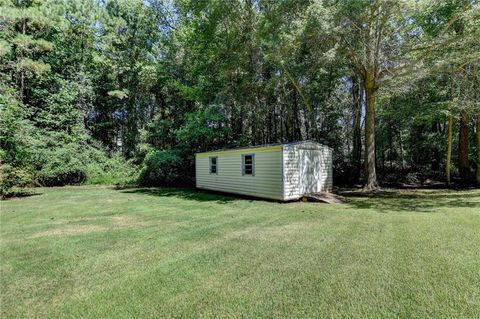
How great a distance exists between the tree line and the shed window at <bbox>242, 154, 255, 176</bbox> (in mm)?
4292

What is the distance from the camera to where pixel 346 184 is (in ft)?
46.0

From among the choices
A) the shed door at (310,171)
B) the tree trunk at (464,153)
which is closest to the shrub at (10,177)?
the shed door at (310,171)

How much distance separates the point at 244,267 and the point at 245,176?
680 cm

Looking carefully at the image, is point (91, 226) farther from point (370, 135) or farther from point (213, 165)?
point (370, 135)

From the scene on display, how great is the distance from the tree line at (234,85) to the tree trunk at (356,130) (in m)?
0.10

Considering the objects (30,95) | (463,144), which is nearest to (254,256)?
(463,144)

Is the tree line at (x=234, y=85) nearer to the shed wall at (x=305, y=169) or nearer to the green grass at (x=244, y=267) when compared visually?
the shed wall at (x=305, y=169)

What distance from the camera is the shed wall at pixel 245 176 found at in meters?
8.91

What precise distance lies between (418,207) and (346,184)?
6.65 m

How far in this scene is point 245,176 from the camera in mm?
10156

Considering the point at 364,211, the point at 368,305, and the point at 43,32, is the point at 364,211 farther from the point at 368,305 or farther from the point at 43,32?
the point at 43,32

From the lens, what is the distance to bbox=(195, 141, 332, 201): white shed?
8.81 metres

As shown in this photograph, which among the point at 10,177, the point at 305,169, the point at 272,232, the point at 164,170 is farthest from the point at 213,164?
the point at 10,177

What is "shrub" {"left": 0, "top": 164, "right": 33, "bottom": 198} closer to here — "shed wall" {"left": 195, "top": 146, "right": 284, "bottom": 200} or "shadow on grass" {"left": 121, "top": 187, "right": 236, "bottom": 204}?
"shadow on grass" {"left": 121, "top": 187, "right": 236, "bottom": 204}
